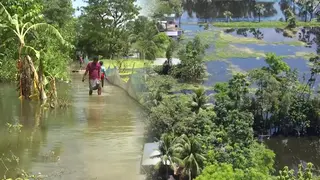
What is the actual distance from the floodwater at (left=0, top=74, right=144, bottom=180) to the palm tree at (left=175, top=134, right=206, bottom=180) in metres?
0.77

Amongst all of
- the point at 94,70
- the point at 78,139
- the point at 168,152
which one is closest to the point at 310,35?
the point at 94,70

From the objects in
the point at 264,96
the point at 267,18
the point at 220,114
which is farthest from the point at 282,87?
the point at 220,114

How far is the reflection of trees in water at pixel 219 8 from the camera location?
18578 millimetres

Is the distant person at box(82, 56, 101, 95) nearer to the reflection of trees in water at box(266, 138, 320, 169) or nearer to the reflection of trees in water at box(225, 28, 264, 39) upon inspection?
the reflection of trees in water at box(266, 138, 320, 169)

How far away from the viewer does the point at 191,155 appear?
7957 millimetres

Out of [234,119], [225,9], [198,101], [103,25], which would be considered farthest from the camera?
[103,25]

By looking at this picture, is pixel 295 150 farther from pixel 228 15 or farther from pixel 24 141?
pixel 24 141

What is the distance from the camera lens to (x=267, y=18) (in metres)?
21.5

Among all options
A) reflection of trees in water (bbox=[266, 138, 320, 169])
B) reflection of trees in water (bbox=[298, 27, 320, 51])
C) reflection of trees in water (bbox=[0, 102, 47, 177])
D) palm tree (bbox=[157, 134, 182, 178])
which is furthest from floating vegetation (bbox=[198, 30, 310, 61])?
palm tree (bbox=[157, 134, 182, 178])

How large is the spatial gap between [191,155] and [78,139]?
2.00 metres

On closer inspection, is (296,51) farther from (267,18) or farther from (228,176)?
(228,176)

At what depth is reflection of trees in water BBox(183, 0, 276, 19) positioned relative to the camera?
1858 centimetres

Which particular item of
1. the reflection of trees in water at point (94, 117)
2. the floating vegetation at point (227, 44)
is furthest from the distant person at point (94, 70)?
the floating vegetation at point (227, 44)

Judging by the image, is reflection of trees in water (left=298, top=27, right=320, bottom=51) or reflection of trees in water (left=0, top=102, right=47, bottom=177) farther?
reflection of trees in water (left=298, top=27, right=320, bottom=51)
